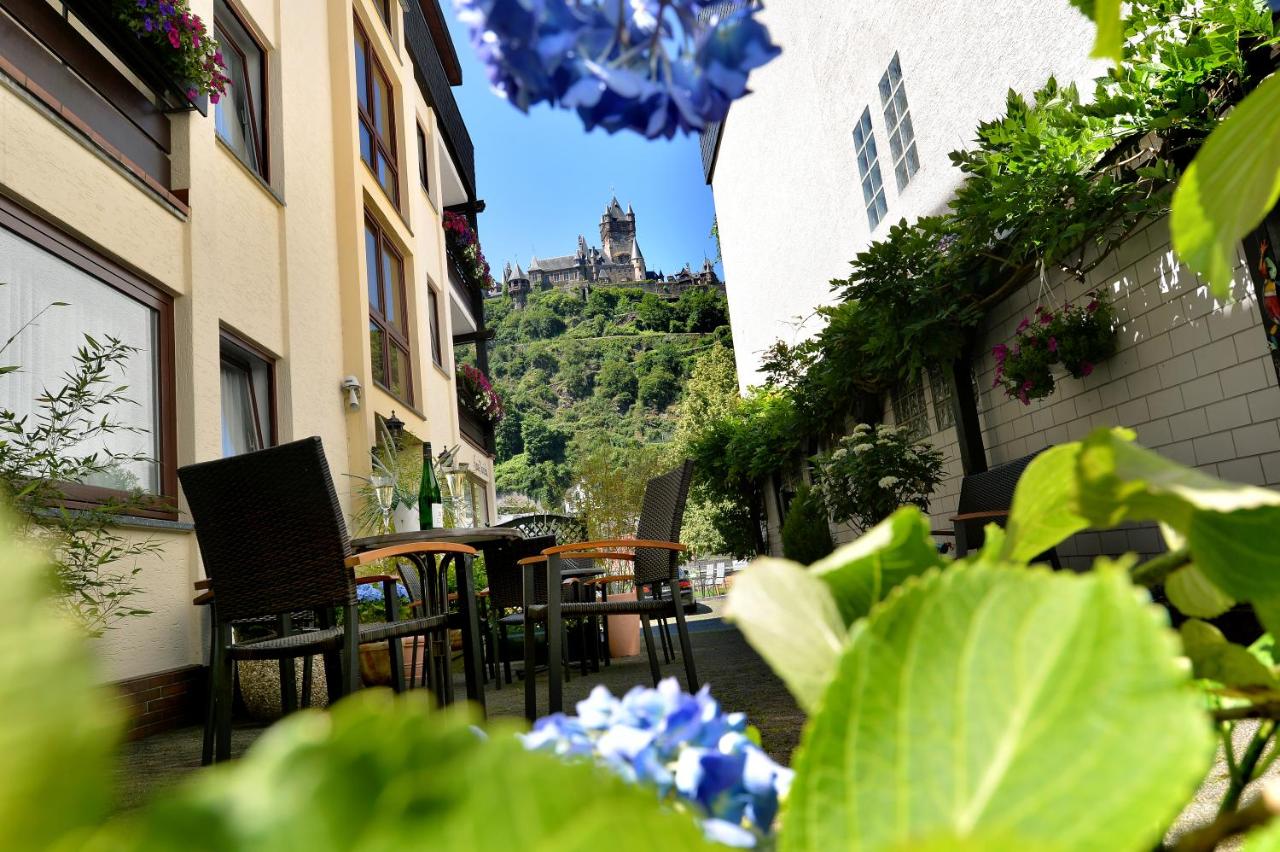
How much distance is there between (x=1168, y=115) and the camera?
3.38 metres

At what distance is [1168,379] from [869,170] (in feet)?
14.6

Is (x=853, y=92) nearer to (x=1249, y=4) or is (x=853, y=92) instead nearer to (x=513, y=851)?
(x=1249, y=4)

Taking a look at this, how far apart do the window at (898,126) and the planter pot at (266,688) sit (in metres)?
5.51

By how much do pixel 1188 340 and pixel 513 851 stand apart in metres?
4.58

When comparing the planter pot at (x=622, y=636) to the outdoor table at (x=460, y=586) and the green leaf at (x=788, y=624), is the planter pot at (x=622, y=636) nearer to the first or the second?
the outdoor table at (x=460, y=586)

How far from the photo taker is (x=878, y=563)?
0.43m

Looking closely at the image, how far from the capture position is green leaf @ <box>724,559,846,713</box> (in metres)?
0.38

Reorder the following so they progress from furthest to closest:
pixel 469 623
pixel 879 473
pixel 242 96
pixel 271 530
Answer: pixel 879 473 < pixel 242 96 < pixel 469 623 < pixel 271 530

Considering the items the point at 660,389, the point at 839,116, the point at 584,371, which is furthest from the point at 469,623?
the point at 584,371

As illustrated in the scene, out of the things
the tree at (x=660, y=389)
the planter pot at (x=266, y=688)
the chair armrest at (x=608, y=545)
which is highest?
the tree at (x=660, y=389)

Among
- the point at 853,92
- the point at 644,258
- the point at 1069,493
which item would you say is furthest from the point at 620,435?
the point at 1069,493

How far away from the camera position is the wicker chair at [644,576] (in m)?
3.07

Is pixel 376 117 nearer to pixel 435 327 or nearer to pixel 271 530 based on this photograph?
pixel 435 327

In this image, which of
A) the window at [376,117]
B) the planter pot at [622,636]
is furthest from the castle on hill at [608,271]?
the planter pot at [622,636]
